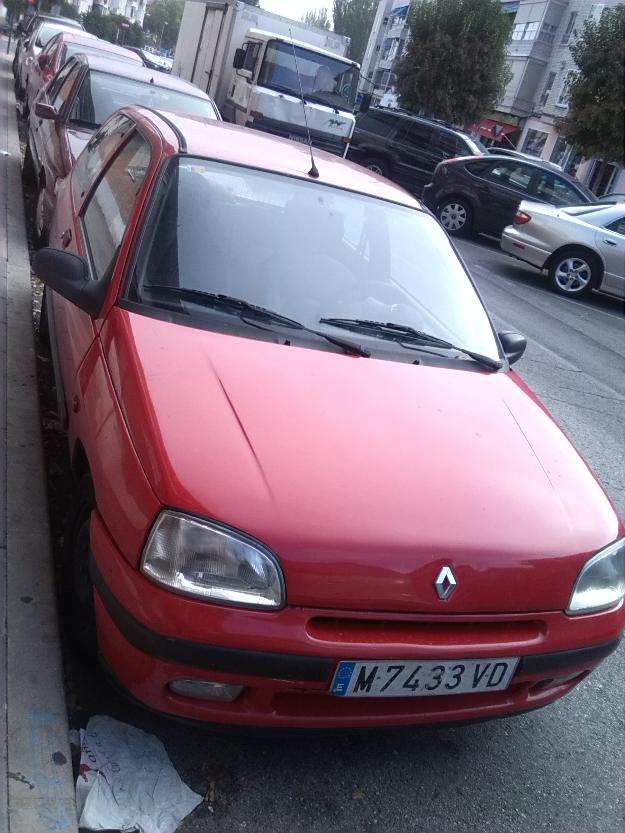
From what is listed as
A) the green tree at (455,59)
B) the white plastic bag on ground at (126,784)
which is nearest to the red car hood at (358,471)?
the white plastic bag on ground at (126,784)

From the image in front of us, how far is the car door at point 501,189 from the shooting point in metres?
15.1

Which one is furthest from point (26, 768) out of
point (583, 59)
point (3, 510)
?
point (583, 59)

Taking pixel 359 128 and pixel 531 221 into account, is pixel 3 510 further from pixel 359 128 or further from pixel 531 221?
pixel 359 128

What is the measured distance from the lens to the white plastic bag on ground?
228 centimetres

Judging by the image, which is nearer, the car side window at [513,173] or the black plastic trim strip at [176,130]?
the black plastic trim strip at [176,130]

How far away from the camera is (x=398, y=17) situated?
69.0 meters

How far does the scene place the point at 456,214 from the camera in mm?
15602

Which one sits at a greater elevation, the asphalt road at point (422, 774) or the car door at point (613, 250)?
the car door at point (613, 250)

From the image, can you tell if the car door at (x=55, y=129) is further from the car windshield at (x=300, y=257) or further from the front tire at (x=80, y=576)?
the front tire at (x=80, y=576)

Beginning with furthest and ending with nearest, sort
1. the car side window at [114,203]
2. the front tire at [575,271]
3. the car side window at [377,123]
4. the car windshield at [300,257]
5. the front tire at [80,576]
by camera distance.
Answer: the car side window at [377,123]
the front tire at [575,271]
the car side window at [114,203]
the car windshield at [300,257]
the front tire at [80,576]

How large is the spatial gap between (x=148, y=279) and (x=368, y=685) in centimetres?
163

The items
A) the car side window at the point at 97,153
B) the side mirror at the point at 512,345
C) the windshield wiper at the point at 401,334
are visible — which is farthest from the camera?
the car side window at the point at 97,153

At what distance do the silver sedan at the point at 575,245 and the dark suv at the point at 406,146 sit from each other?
5.09m

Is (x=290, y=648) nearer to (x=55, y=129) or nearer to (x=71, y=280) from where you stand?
(x=71, y=280)
